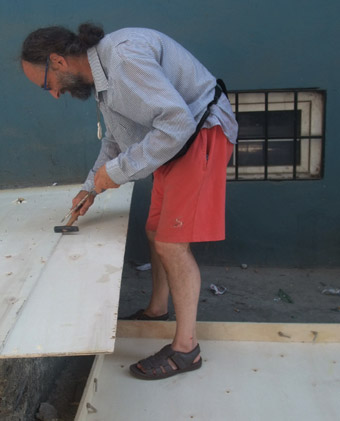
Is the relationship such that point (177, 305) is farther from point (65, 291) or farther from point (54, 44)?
point (54, 44)

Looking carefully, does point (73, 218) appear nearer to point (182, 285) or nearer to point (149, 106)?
point (182, 285)

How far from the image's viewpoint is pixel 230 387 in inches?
78.4

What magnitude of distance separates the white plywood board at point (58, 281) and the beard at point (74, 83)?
24.0 inches

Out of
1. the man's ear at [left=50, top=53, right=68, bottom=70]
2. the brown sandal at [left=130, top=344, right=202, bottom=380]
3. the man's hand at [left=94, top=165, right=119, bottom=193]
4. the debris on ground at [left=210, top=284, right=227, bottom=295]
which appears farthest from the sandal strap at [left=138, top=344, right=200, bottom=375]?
the debris on ground at [left=210, top=284, right=227, bottom=295]

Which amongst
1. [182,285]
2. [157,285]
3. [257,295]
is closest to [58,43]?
[182,285]

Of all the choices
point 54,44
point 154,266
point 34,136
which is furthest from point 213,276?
point 54,44

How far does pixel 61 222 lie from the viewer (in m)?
2.33

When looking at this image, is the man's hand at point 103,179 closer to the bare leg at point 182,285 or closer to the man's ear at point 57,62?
the bare leg at point 182,285

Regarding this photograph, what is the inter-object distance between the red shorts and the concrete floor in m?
1.37

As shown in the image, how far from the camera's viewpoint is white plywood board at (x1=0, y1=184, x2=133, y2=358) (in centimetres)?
121

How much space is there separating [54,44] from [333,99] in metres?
2.39

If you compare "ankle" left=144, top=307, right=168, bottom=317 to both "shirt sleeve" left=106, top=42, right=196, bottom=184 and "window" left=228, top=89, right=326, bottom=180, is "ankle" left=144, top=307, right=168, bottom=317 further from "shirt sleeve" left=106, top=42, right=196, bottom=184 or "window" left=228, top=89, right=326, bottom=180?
"window" left=228, top=89, right=326, bottom=180

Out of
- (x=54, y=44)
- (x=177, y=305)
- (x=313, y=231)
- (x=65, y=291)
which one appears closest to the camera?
(x=65, y=291)

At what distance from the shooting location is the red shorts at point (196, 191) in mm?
1967
